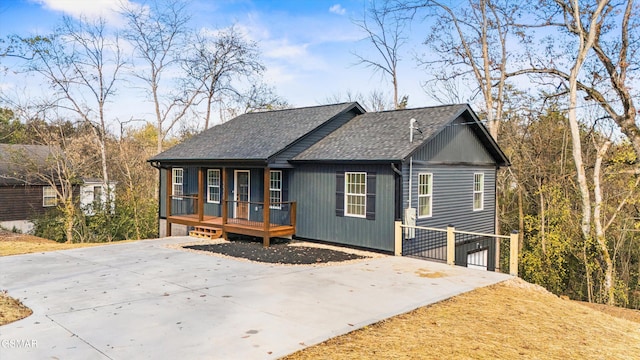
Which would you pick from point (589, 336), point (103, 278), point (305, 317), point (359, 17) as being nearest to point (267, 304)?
point (305, 317)

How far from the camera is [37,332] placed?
18.6 feet

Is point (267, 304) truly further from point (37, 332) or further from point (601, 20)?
point (601, 20)

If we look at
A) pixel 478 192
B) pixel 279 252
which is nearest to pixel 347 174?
pixel 279 252

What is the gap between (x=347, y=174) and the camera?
13.0m

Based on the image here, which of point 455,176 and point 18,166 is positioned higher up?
point 18,166

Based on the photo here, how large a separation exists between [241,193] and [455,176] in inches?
291

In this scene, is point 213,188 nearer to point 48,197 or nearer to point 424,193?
point 424,193

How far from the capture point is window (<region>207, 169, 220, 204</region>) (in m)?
16.7

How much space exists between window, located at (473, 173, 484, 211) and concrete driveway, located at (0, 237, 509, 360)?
17.6 feet

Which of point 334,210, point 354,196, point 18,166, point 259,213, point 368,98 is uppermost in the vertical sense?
point 368,98

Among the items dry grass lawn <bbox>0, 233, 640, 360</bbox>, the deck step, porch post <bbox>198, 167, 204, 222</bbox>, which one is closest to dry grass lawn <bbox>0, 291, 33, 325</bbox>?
dry grass lawn <bbox>0, 233, 640, 360</bbox>

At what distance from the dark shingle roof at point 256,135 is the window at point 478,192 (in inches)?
198

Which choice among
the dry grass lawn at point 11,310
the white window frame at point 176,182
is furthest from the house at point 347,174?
the dry grass lawn at point 11,310

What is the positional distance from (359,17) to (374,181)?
674 inches
